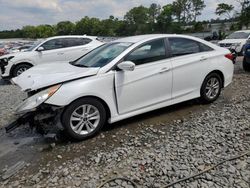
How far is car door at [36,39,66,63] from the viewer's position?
33.1 feet

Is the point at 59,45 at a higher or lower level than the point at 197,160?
higher

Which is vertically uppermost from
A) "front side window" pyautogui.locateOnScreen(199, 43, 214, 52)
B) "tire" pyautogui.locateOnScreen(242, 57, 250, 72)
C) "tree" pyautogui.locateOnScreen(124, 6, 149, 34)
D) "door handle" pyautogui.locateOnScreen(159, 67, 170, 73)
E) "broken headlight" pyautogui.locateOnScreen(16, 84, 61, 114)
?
"tree" pyautogui.locateOnScreen(124, 6, 149, 34)

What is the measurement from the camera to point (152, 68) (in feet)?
15.8

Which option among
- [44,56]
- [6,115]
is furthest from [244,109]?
A: [44,56]

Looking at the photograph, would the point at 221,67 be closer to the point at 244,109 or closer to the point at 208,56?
the point at 208,56

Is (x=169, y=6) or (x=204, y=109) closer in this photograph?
(x=204, y=109)

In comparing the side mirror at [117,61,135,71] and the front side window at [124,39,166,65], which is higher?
the front side window at [124,39,166,65]

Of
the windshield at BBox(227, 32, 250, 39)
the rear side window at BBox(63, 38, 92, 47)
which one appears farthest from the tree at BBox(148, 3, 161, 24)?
the rear side window at BBox(63, 38, 92, 47)

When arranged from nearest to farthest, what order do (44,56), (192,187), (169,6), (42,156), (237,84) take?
(192,187) < (42,156) < (237,84) < (44,56) < (169,6)

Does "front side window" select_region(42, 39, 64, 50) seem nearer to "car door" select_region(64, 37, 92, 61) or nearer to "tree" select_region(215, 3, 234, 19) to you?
"car door" select_region(64, 37, 92, 61)

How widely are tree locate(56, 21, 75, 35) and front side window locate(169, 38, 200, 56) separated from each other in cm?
6627

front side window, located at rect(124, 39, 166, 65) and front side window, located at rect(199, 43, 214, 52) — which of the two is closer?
front side window, located at rect(124, 39, 166, 65)

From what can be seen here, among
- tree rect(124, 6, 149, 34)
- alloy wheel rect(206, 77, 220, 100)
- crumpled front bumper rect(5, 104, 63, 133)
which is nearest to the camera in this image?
crumpled front bumper rect(5, 104, 63, 133)

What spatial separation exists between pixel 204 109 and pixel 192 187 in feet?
9.17
